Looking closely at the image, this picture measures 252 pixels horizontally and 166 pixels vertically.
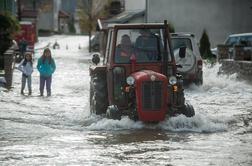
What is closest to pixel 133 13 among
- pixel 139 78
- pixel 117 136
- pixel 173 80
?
pixel 173 80

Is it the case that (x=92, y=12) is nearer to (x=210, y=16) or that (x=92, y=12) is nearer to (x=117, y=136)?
(x=210, y=16)

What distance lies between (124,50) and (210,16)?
3562 cm

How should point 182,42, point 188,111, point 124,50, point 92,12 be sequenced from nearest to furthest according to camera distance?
point 188,111 → point 124,50 → point 182,42 → point 92,12

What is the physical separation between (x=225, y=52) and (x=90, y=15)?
162 ft

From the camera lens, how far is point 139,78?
42.7 feet

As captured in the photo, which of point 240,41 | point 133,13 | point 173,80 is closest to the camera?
point 173,80

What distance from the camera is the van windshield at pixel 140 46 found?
14141 millimetres

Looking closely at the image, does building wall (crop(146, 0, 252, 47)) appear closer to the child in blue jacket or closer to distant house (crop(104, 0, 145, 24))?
distant house (crop(104, 0, 145, 24))

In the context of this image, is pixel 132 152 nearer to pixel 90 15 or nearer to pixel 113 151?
pixel 113 151

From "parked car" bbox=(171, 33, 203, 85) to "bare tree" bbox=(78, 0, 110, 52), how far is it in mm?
54958

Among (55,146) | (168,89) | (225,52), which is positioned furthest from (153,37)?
(225,52)

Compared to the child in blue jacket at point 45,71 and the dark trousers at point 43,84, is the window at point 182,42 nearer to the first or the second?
the child in blue jacket at point 45,71

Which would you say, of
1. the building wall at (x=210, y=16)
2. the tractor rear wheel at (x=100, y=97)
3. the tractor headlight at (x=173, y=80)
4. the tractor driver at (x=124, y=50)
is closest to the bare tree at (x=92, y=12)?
the building wall at (x=210, y=16)

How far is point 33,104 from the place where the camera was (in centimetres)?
1839
